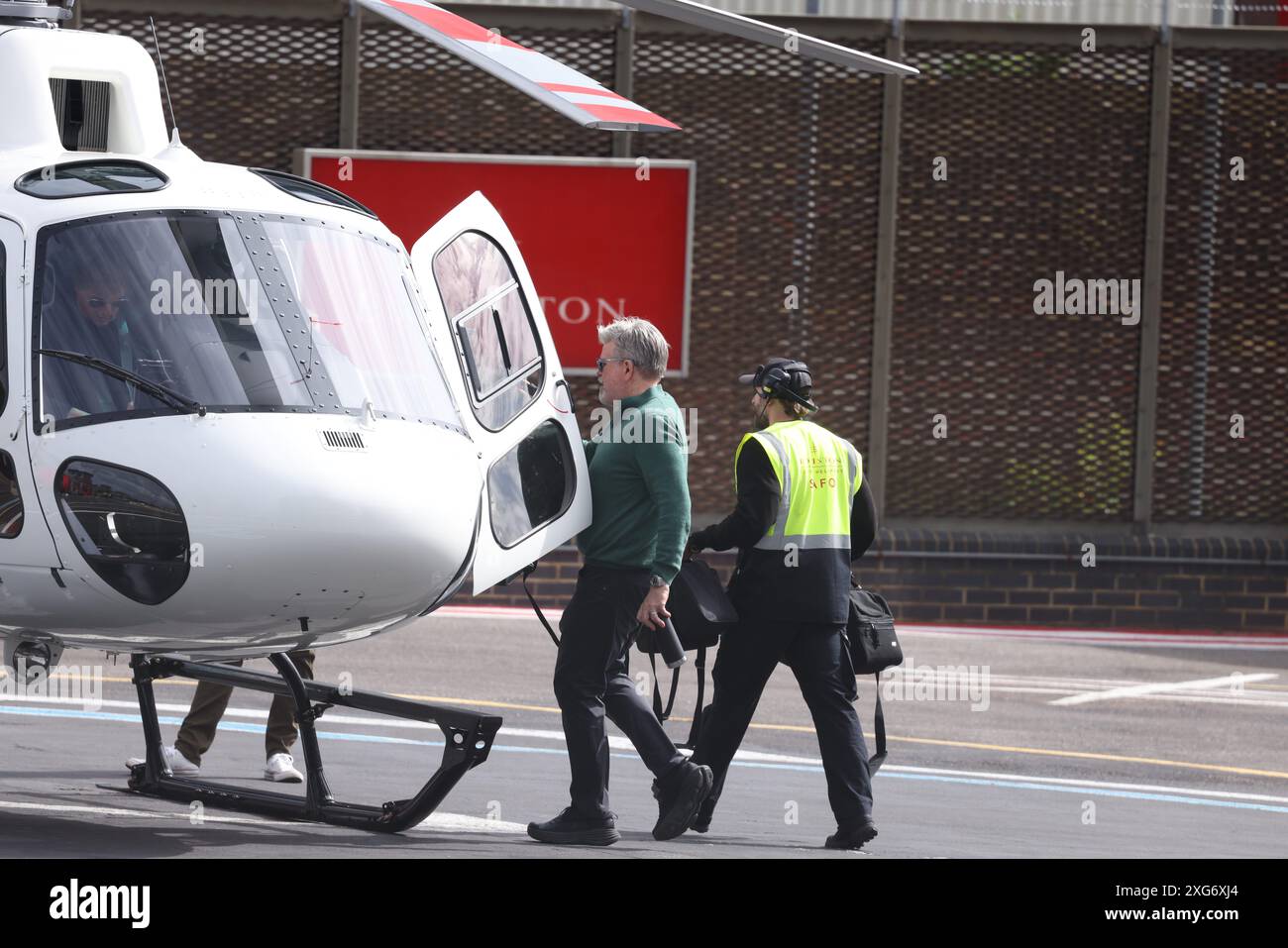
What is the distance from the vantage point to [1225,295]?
16.9m

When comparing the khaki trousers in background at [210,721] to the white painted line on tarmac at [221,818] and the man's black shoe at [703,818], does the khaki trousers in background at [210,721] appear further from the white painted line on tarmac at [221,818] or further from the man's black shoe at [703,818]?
the man's black shoe at [703,818]

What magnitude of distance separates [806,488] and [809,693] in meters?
0.79

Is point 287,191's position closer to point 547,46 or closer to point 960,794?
point 960,794

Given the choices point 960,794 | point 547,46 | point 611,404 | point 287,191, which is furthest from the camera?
point 547,46

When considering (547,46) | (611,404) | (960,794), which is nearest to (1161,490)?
(547,46)

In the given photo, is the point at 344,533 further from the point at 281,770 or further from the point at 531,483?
the point at 281,770

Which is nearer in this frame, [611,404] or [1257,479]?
[611,404]

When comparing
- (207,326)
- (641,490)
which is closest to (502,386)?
(641,490)

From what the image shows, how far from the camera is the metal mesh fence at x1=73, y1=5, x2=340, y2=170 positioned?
16.2 meters

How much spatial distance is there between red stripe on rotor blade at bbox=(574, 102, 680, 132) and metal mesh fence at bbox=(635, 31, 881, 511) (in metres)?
9.57

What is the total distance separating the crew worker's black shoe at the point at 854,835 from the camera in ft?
25.3

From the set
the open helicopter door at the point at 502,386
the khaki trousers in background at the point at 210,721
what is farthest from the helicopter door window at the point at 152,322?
the khaki trousers in background at the point at 210,721

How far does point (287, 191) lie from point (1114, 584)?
1074 cm

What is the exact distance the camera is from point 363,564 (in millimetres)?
6602
